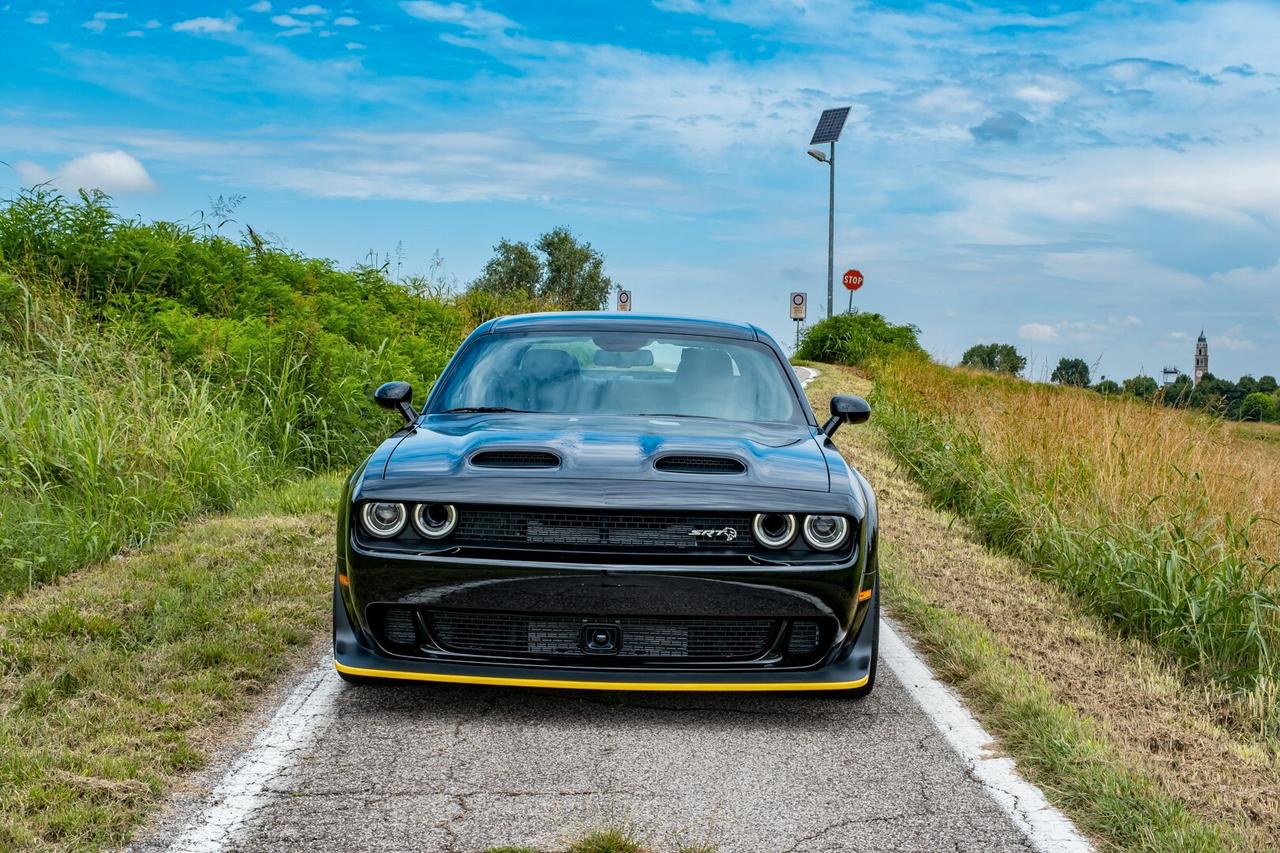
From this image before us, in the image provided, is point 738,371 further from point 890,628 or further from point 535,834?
point 535,834

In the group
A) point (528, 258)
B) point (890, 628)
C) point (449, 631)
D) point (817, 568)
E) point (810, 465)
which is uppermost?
point (528, 258)

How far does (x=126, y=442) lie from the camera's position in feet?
27.6

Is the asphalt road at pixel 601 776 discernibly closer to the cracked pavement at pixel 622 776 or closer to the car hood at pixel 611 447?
the cracked pavement at pixel 622 776

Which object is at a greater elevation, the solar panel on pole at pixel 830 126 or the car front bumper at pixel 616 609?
the solar panel on pole at pixel 830 126

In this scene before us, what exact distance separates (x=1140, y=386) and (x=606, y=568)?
823 cm

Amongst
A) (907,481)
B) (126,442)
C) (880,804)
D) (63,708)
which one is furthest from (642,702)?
(907,481)

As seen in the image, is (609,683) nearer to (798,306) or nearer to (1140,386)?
(1140,386)

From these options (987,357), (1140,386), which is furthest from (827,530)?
(987,357)

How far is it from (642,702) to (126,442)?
5408mm

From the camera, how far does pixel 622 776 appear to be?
369 cm

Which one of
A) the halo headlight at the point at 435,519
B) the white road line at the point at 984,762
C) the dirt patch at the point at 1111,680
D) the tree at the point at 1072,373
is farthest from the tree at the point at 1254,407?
the halo headlight at the point at 435,519

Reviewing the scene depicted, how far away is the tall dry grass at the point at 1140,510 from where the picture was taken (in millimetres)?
5883

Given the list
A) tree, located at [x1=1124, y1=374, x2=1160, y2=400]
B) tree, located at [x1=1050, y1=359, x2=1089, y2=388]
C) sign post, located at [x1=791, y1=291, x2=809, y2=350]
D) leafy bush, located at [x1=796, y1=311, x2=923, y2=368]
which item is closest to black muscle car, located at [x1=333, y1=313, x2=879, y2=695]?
tree, located at [x1=1124, y1=374, x2=1160, y2=400]

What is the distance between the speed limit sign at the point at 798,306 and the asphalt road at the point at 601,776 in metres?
36.2
